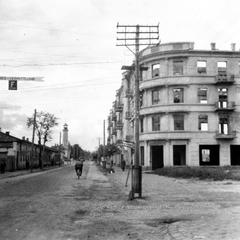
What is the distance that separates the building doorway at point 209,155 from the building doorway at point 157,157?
15.7 ft

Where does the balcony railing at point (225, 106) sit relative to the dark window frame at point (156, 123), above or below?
above

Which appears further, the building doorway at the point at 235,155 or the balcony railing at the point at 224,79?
the building doorway at the point at 235,155

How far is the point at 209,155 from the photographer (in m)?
45.4

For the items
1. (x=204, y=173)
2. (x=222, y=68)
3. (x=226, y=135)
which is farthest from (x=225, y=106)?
(x=204, y=173)

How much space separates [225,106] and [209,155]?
267 inches

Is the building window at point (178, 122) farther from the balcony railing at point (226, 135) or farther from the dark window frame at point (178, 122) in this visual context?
the balcony railing at point (226, 135)

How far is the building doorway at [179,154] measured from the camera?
44.1 metres

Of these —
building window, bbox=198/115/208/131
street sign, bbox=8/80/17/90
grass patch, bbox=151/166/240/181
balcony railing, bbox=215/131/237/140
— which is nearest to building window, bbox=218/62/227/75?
building window, bbox=198/115/208/131

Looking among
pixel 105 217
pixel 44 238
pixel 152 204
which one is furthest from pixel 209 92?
pixel 44 238

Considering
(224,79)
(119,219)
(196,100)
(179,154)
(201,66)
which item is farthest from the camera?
(179,154)

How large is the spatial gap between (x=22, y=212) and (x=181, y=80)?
33.7m

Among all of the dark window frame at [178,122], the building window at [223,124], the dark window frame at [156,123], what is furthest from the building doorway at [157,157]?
the building window at [223,124]

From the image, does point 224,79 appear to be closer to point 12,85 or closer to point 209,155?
point 209,155

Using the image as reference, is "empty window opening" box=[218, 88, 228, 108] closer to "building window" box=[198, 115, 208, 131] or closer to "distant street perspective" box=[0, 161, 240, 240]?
"building window" box=[198, 115, 208, 131]
